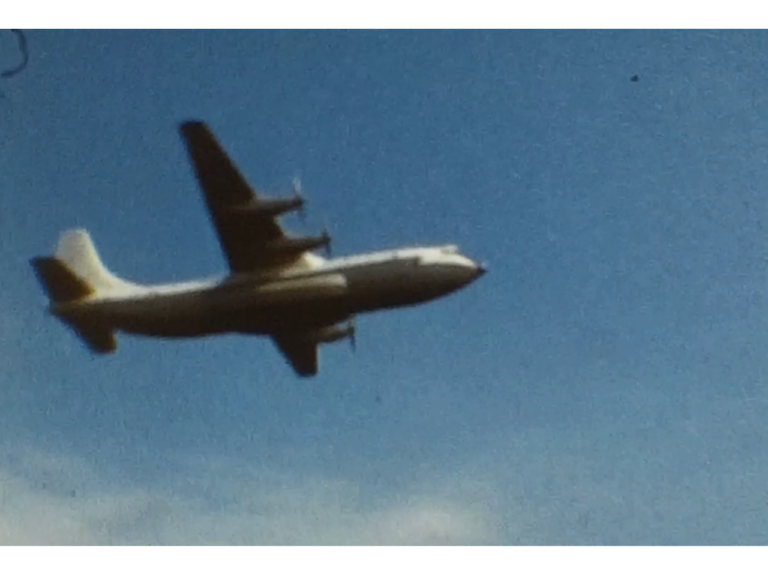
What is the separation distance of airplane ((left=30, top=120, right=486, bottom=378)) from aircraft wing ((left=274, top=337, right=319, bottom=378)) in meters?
5.08

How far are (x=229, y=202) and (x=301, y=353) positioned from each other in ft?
33.8

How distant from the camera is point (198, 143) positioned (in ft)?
116

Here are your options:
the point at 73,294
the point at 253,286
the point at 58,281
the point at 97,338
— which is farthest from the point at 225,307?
the point at 58,281

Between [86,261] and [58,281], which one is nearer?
[58,281]

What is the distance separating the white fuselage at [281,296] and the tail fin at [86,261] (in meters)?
2.40

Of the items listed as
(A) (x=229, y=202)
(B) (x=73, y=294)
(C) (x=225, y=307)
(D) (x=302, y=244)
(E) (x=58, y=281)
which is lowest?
(C) (x=225, y=307)

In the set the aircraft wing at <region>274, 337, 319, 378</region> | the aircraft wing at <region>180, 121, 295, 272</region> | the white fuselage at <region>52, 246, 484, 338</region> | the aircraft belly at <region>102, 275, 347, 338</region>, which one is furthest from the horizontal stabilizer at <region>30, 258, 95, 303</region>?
the aircraft wing at <region>274, 337, 319, 378</region>

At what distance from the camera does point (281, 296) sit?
1483 inches

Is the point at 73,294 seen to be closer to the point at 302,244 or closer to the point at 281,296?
the point at 281,296

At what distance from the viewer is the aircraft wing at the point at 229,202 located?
3541cm

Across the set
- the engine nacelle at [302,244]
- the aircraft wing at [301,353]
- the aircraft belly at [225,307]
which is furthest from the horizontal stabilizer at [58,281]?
the aircraft wing at [301,353]

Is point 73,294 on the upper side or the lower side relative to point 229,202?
lower
